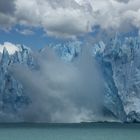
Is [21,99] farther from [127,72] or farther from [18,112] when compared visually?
[127,72]

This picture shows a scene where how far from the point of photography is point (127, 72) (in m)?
142

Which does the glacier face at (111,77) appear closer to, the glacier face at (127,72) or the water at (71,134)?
the glacier face at (127,72)

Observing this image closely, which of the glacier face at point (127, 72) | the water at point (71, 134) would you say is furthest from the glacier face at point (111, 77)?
the water at point (71, 134)

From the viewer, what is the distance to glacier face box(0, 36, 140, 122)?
14125 centimetres

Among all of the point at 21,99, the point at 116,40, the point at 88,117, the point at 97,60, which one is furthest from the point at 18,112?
the point at 116,40

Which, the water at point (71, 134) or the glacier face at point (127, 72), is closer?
the water at point (71, 134)

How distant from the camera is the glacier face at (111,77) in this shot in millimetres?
141250

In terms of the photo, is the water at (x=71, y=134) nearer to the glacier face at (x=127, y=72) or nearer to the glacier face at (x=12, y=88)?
the glacier face at (x=127, y=72)

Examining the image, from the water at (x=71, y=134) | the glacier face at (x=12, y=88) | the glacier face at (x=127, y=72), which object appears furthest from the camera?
the glacier face at (x=12, y=88)

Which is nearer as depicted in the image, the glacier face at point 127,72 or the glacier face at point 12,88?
the glacier face at point 127,72

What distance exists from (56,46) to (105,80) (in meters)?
45.8

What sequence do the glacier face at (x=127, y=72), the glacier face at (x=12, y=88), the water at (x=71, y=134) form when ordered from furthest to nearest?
the glacier face at (x=12, y=88), the glacier face at (x=127, y=72), the water at (x=71, y=134)

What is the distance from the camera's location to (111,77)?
153125 millimetres

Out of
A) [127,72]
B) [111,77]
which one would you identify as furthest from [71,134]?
[111,77]
